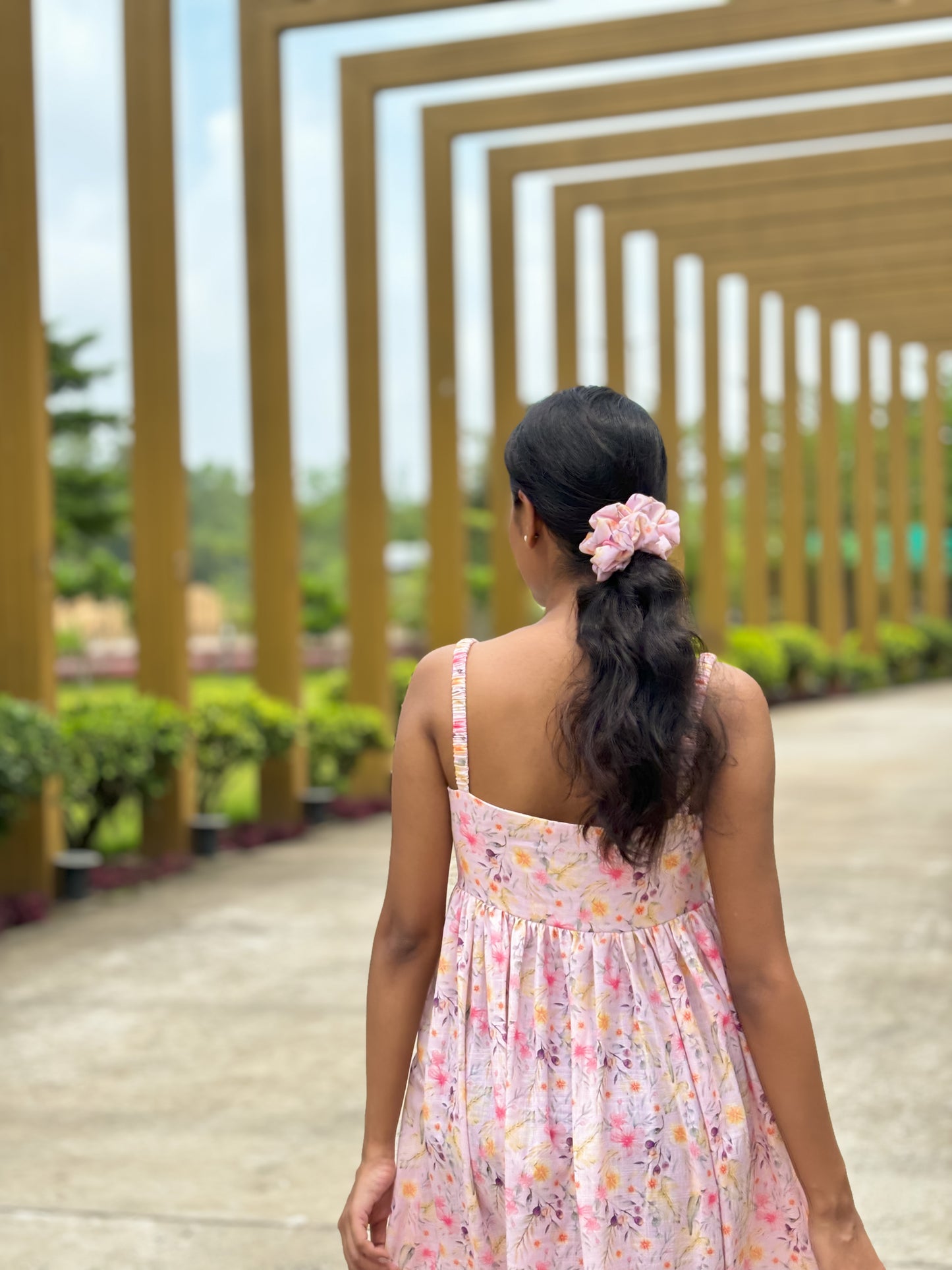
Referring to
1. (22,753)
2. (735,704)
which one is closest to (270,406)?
(22,753)

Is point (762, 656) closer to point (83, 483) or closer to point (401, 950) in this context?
point (83, 483)

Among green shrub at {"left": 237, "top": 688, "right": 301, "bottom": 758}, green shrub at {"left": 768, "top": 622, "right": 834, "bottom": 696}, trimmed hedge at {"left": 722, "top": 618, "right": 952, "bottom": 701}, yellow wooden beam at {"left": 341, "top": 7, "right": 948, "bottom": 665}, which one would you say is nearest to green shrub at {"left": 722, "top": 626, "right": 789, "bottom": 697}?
trimmed hedge at {"left": 722, "top": 618, "right": 952, "bottom": 701}

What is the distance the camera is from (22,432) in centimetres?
714

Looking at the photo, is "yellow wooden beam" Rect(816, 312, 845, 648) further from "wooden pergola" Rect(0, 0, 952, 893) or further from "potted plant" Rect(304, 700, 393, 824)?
"potted plant" Rect(304, 700, 393, 824)

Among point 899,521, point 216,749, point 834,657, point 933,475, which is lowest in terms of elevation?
point 834,657

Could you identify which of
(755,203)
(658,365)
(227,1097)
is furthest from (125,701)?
(658,365)

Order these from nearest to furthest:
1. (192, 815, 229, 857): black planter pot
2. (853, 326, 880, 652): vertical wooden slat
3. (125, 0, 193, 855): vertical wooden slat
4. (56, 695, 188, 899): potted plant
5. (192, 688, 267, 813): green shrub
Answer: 1. (56, 695, 188, 899): potted plant
2. (125, 0, 193, 855): vertical wooden slat
3. (192, 815, 229, 857): black planter pot
4. (192, 688, 267, 813): green shrub
5. (853, 326, 880, 652): vertical wooden slat

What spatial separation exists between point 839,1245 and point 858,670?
20996mm

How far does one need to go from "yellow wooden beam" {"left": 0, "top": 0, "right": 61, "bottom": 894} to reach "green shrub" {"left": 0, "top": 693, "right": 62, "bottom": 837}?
1.42ft

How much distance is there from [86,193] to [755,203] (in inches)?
359

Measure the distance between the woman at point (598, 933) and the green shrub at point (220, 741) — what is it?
6.71 meters

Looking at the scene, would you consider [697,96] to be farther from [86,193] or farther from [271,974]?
[86,193]

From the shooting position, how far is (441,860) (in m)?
1.74

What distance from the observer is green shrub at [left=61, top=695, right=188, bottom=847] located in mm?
7309
